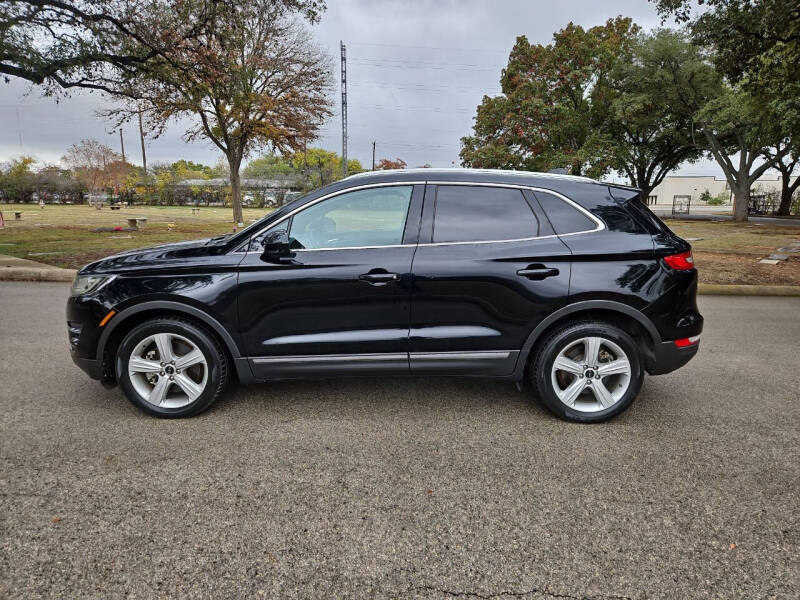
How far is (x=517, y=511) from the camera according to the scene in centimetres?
253

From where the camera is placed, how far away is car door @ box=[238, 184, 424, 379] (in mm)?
3426

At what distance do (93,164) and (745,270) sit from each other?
59903mm

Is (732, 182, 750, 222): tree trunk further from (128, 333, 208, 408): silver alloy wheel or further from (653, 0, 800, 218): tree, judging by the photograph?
(128, 333, 208, 408): silver alloy wheel

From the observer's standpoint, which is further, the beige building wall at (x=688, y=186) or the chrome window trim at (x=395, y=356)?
the beige building wall at (x=688, y=186)

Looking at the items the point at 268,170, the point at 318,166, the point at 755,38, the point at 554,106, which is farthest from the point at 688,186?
the point at 755,38

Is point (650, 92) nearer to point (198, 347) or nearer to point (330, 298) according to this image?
point (330, 298)

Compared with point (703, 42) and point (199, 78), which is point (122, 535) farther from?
point (199, 78)

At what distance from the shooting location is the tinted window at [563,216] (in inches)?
138

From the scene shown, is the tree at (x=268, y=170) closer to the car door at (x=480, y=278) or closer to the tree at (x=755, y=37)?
the tree at (x=755, y=37)

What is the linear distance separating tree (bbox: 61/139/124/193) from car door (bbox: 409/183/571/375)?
6013cm

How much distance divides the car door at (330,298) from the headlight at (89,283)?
100 centimetres


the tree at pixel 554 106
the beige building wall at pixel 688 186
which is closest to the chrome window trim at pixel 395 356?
the tree at pixel 554 106

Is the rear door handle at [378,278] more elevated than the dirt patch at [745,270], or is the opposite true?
the rear door handle at [378,278]

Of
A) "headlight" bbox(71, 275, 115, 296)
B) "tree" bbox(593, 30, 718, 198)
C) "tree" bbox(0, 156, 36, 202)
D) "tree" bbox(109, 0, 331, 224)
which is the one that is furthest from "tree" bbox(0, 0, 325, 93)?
"tree" bbox(0, 156, 36, 202)
